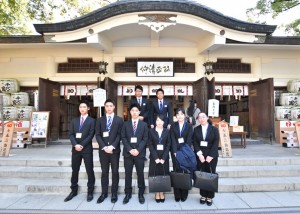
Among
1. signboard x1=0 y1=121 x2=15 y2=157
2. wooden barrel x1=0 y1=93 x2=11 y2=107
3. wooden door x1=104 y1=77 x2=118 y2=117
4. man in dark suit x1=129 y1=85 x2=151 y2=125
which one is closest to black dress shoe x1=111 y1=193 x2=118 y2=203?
man in dark suit x1=129 y1=85 x2=151 y2=125

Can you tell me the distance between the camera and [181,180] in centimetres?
459

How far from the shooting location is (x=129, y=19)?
8.55 meters

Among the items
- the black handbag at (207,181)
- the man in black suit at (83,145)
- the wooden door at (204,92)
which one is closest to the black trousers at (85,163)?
the man in black suit at (83,145)

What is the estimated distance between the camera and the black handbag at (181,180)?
4.55 m

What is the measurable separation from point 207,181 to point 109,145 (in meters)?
1.96

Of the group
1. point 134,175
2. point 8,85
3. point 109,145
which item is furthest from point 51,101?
point 109,145

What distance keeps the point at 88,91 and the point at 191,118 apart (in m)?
4.55

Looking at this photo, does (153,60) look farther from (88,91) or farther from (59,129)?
(59,129)

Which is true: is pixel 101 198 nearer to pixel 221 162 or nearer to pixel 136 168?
pixel 136 168

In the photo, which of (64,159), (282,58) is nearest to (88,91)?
(64,159)

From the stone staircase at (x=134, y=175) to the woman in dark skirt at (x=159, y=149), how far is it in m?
0.97

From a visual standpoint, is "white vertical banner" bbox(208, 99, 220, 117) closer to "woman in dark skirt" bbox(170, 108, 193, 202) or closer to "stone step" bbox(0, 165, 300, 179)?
"stone step" bbox(0, 165, 300, 179)

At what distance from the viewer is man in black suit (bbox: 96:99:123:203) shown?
4.77 metres

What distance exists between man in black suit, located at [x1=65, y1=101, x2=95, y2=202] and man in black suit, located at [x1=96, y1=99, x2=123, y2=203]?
22 centimetres
